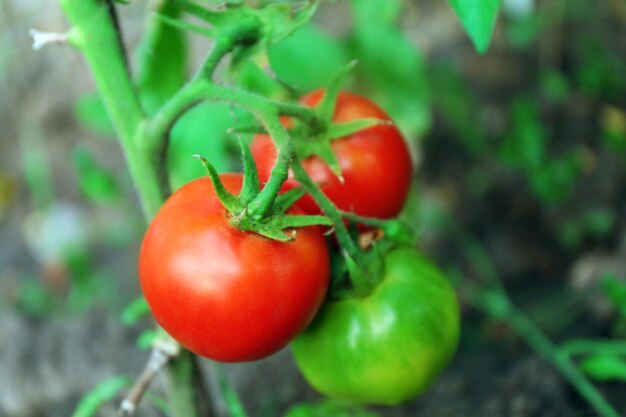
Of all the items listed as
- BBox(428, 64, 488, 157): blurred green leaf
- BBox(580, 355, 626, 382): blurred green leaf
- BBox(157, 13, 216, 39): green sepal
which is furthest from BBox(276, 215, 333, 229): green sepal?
BBox(428, 64, 488, 157): blurred green leaf

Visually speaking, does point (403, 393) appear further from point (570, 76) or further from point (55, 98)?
point (55, 98)

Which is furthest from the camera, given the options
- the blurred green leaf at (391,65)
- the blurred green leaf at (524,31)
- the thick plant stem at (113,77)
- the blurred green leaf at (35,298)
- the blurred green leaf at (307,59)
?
the blurred green leaf at (524,31)

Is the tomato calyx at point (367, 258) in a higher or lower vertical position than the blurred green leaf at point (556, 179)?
higher

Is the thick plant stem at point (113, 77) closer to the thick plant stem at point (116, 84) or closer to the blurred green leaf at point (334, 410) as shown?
the thick plant stem at point (116, 84)

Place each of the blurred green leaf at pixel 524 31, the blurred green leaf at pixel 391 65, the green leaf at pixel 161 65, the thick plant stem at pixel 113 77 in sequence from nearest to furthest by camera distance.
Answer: the thick plant stem at pixel 113 77, the green leaf at pixel 161 65, the blurred green leaf at pixel 391 65, the blurred green leaf at pixel 524 31

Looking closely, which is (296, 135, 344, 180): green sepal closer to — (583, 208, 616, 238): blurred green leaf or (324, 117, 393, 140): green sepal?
(324, 117, 393, 140): green sepal

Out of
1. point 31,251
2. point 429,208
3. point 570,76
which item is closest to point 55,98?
point 31,251

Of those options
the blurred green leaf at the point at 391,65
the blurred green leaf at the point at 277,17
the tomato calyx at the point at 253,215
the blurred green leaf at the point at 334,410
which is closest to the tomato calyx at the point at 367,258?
the tomato calyx at the point at 253,215

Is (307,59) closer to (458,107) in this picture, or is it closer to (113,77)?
(458,107)
